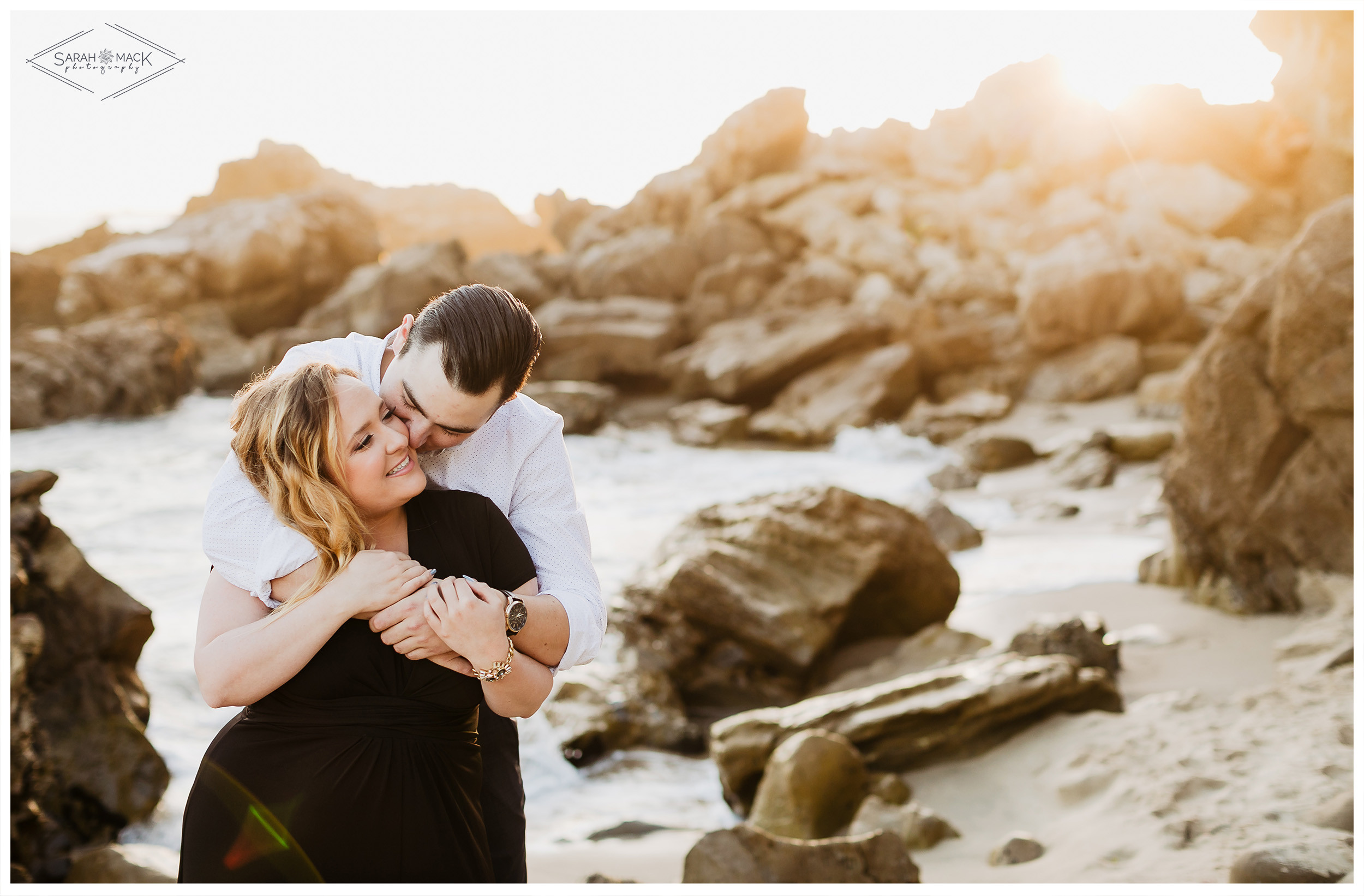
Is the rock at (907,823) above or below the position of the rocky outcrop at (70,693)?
below

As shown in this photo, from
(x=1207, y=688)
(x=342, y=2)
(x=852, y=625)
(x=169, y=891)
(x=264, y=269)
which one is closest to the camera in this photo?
(x=169, y=891)

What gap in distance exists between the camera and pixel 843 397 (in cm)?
1969

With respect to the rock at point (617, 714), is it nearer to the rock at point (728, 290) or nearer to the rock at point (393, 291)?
the rock at point (728, 290)

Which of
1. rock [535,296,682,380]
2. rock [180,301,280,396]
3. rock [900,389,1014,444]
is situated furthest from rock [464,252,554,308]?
rock [900,389,1014,444]

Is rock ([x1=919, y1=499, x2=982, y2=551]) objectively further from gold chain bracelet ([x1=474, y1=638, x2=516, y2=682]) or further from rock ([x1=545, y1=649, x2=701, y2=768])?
gold chain bracelet ([x1=474, y1=638, x2=516, y2=682])

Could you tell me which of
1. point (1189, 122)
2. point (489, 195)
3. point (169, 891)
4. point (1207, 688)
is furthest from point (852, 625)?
point (489, 195)

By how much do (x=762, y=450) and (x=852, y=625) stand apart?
12259 millimetres

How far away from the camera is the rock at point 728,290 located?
25484mm

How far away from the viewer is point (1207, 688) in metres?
5.37

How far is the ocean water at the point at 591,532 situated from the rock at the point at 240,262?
7094 mm

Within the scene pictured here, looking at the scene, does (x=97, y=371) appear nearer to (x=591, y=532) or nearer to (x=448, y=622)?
(x=591, y=532)

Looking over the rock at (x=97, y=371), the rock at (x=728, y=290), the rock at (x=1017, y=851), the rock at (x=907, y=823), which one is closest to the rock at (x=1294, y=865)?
the rock at (x=1017, y=851)

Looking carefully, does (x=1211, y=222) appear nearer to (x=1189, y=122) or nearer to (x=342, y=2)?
(x=1189, y=122)

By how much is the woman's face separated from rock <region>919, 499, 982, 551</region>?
864 cm
